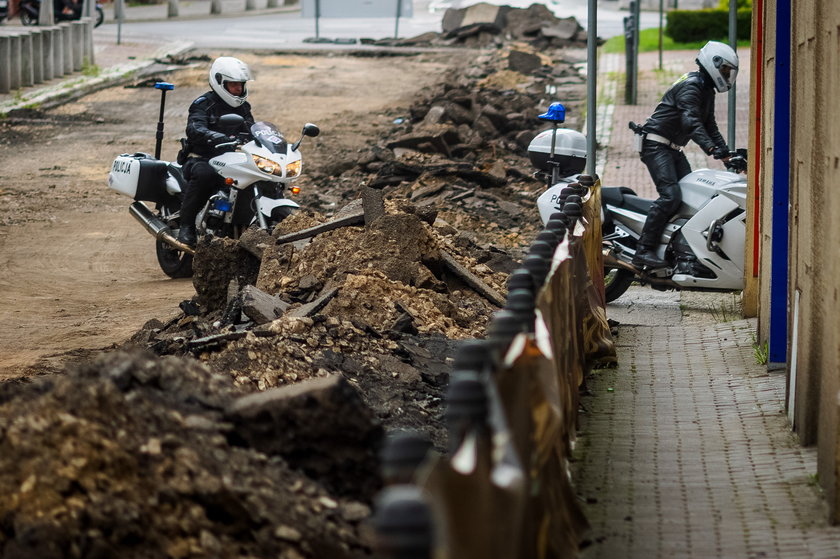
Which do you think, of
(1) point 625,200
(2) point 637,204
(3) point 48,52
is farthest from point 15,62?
(2) point 637,204

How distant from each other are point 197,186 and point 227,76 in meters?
1.14

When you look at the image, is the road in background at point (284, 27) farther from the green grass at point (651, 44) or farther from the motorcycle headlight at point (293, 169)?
the motorcycle headlight at point (293, 169)

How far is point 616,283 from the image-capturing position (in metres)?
12.0

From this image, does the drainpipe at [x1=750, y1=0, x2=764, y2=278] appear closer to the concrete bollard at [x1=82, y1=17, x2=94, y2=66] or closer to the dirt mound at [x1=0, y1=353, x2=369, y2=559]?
the dirt mound at [x1=0, y1=353, x2=369, y2=559]

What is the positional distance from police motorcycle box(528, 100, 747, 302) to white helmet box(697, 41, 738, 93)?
0.65 m

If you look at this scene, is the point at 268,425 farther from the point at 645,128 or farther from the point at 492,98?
the point at 492,98

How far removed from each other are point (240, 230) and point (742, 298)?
511cm

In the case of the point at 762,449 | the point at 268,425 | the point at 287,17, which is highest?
the point at 287,17

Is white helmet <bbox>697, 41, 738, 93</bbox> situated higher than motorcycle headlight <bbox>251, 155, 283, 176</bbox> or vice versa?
white helmet <bbox>697, 41, 738, 93</bbox>

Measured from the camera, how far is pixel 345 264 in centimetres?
1071

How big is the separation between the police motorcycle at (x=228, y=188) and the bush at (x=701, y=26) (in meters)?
22.4

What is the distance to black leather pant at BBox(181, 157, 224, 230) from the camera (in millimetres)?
13484

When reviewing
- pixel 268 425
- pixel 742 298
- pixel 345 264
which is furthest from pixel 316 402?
pixel 742 298

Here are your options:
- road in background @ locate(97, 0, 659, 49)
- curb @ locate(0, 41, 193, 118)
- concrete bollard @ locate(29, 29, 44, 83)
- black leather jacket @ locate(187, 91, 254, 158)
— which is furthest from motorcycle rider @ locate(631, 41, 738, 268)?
road in background @ locate(97, 0, 659, 49)
